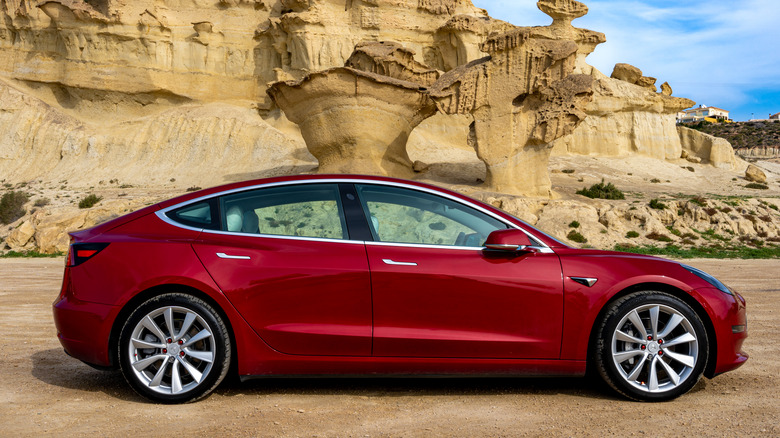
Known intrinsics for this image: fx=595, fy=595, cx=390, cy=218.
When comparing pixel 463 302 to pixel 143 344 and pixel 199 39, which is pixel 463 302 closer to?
pixel 143 344

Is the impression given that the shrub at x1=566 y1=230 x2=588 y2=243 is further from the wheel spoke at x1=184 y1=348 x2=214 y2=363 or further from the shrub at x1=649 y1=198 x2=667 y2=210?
the wheel spoke at x1=184 y1=348 x2=214 y2=363

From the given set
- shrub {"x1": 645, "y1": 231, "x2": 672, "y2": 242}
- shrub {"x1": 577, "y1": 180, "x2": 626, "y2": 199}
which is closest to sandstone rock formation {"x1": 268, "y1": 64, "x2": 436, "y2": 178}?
shrub {"x1": 577, "y1": 180, "x2": 626, "y2": 199}

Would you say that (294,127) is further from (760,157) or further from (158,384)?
(760,157)

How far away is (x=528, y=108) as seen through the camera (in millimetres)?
24609

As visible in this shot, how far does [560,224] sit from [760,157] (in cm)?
5887

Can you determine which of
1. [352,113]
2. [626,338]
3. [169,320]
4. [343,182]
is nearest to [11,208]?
[352,113]

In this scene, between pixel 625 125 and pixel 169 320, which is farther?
pixel 625 125

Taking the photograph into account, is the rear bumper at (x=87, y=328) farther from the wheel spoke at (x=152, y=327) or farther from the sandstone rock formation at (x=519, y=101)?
the sandstone rock formation at (x=519, y=101)

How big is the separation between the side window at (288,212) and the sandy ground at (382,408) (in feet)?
3.57

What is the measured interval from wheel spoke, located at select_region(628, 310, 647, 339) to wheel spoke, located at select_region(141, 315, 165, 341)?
2.91 m

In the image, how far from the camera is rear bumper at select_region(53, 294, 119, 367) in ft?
12.2

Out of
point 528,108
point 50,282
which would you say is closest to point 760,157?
point 528,108

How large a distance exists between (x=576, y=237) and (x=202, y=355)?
15927mm

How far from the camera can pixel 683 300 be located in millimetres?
3840
